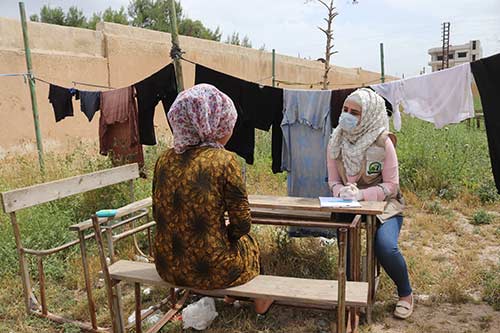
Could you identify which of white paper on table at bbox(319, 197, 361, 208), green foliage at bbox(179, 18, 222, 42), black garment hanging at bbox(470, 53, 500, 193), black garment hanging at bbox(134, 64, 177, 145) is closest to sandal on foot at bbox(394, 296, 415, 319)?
white paper on table at bbox(319, 197, 361, 208)

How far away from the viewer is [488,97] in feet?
10.0

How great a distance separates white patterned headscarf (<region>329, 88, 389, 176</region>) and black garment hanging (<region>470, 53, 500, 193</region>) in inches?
27.2

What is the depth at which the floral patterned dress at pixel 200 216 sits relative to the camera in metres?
2.22

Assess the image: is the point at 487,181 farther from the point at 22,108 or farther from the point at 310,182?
the point at 22,108

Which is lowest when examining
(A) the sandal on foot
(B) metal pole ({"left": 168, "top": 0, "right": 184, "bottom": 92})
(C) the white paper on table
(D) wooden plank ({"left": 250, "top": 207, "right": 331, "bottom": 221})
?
(A) the sandal on foot

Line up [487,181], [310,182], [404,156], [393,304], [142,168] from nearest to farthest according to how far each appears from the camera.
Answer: [393,304]
[310,182]
[142,168]
[487,181]
[404,156]

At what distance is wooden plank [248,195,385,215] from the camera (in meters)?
2.86

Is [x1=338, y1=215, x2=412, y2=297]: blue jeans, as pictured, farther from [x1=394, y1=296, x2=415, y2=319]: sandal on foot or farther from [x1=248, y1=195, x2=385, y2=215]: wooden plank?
[x1=248, y1=195, x2=385, y2=215]: wooden plank

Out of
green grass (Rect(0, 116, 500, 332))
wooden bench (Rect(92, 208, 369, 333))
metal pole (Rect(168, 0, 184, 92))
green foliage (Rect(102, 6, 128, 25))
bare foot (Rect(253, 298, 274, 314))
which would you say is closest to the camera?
wooden bench (Rect(92, 208, 369, 333))

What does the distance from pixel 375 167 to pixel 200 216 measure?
1.56 m

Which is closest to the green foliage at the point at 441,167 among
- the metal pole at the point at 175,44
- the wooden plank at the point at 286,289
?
the metal pole at the point at 175,44

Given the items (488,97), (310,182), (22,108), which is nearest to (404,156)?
(310,182)

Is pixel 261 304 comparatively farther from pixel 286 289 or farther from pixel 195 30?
pixel 195 30

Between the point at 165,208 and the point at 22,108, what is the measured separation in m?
6.01
